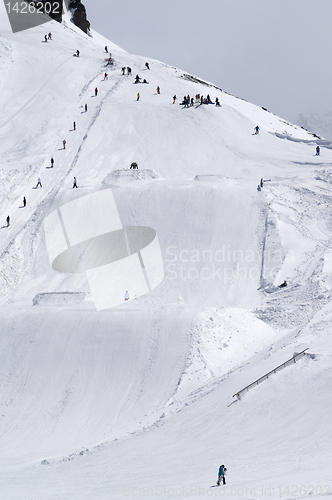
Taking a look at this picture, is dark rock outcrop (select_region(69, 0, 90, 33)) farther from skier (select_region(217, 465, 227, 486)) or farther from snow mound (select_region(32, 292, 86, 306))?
skier (select_region(217, 465, 227, 486))

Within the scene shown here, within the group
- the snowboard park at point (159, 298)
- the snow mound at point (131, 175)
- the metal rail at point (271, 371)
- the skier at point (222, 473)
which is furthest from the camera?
the snow mound at point (131, 175)

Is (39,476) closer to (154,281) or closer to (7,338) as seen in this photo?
(7,338)

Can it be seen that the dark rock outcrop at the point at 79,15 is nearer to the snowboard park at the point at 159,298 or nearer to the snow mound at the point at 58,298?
the snowboard park at the point at 159,298

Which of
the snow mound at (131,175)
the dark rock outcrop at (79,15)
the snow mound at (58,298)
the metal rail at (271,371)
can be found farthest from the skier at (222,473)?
the dark rock outcrop at (79,15)

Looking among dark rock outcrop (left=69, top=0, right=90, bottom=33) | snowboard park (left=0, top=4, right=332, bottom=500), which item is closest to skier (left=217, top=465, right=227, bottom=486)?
snowboard park (left=0, top=4, right=332, bottom=500)

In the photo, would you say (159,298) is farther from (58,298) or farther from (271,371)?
(271,371)

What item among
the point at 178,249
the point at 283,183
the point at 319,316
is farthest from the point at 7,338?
the point at 283,183
